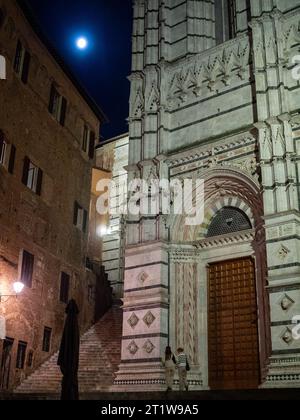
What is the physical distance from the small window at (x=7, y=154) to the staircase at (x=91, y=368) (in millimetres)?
7703

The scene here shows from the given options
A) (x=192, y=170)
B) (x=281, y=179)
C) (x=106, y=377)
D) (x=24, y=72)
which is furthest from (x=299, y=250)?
(x=24, y=72)

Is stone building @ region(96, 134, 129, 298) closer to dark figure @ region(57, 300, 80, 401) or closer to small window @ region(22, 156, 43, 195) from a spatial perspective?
small window @ region(22, 156, 43, 195)

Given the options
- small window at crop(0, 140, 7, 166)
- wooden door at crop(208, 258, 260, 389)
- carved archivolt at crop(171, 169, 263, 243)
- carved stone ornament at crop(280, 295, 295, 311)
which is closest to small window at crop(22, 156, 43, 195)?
small window at crop(0, 140, 7, 166)

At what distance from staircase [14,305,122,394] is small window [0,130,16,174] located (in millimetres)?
7703

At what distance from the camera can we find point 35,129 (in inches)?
843

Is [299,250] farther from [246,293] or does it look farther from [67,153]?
[67,153]

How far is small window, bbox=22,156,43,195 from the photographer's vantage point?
20.3 meters

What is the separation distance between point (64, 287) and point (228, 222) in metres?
9.99

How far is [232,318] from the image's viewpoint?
558 inches

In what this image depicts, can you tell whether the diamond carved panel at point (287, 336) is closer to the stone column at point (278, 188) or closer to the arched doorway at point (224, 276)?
the stone column at point (278, 188)

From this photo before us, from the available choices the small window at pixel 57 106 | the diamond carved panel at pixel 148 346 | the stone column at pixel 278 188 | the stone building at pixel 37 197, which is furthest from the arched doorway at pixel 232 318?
the small window at pixel 57 106

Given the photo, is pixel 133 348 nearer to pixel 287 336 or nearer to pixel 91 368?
pixel 91 368

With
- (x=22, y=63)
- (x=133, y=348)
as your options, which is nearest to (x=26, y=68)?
(x=22, y=63)

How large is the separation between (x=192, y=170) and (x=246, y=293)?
425cm
